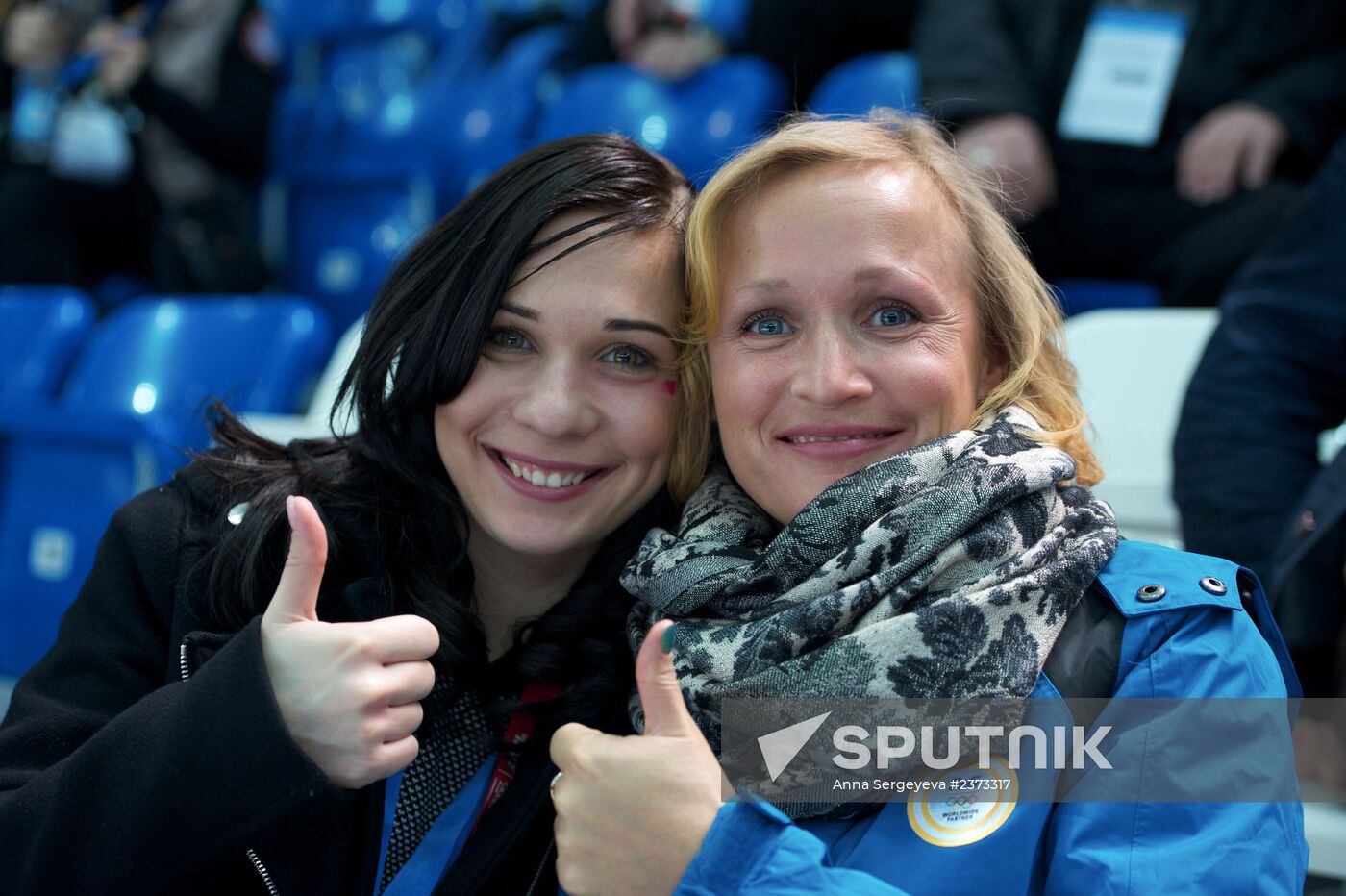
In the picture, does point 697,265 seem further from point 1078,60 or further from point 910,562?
point 1078,60

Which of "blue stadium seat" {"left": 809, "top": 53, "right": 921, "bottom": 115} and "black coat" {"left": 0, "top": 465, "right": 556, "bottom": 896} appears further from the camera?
"blue stadium seat" {"left": 809, "top": 53, "right": 921, "bottom": 115}

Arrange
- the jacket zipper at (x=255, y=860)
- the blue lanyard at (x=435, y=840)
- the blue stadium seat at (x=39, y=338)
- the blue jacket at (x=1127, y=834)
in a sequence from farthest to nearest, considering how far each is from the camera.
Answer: the blue stadium seat at (x=39, y=338), the blue lanyard at (x=435, y=840), the jacket zipper at (x=255, y=860), the blue jacket at (x=1127, y=834)

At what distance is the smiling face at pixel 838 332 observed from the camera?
4.66ft

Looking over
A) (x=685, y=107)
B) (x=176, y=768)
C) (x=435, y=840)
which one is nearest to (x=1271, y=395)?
(x=435, y=840)

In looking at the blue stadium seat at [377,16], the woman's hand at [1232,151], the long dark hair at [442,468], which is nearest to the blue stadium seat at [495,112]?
the blue stadium seat at [377,16]

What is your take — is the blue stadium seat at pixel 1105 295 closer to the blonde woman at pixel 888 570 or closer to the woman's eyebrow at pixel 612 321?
the blonde woman at pixel 888 570

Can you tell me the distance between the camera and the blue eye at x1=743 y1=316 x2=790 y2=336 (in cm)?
148

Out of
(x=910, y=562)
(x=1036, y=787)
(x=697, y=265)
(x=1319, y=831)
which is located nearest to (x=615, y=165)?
(x=697, y=265)

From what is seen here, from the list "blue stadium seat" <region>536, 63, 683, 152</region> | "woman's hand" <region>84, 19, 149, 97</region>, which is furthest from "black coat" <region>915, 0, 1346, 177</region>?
"woman's hand" <region>84, 19, 149, 97</region>

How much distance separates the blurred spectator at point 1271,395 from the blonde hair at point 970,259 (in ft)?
2.00

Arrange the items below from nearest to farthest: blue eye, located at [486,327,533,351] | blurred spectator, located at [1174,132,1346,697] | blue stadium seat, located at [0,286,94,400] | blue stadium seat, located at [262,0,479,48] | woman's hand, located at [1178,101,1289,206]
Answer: blue eye, located at [486,327,533,351], blurred spectator, located at [1174,132,1346,697], woman's hand, located at [1178,101,1289,206], blue stadium seat, located at [0,286,94,400], blue stadium seat, located at [262,0,479,48]

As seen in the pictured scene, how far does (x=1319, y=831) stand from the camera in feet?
5.58

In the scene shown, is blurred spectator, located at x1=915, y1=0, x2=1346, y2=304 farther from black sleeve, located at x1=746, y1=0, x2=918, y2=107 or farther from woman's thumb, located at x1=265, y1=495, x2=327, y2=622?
woman's thumb, located at x1=265, y1=495, x2=327, y2=622

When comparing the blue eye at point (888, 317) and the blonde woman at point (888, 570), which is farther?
the blue eye at point (888, 317)
